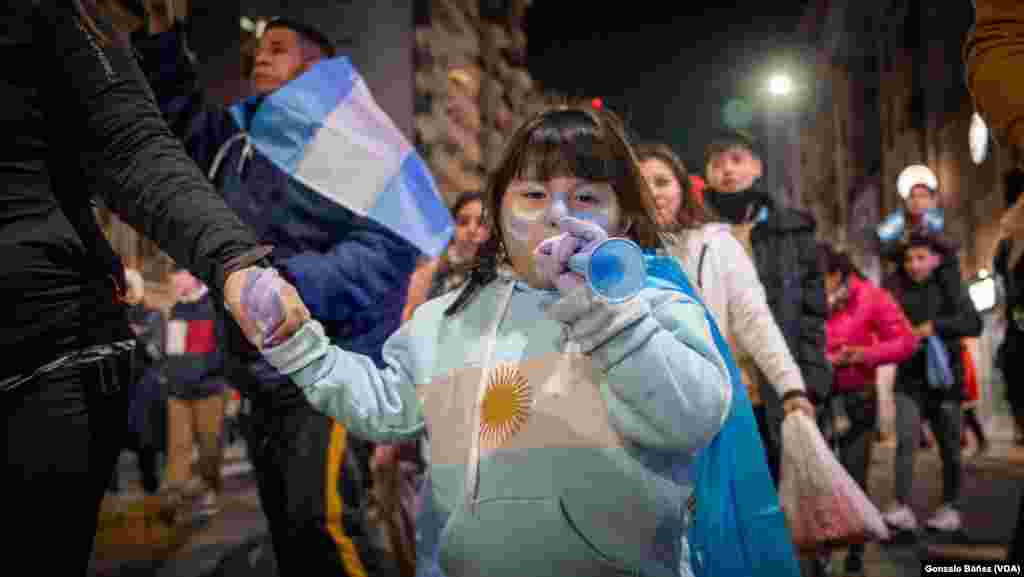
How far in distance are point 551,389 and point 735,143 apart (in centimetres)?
301

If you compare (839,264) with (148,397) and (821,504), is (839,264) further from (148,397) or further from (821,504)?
(148,397)

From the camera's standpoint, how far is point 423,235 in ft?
9.18

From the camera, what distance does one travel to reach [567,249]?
1.31 metres

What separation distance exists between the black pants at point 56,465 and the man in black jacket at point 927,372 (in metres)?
4.63

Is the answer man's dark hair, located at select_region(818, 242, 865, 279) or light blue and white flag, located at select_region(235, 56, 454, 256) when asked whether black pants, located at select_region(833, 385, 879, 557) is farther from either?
light blue and white flag, located at select_region(235, 56, 454, 256)

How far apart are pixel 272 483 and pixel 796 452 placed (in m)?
1.62

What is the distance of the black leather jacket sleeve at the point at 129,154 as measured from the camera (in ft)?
4.92

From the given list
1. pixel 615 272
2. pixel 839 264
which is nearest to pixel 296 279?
pixel 615 272

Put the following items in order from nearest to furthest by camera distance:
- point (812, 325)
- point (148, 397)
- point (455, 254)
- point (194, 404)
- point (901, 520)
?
1. point (812, 325)
2. point (455, 254)
3. point (901, 520)
4. point (194, 404)
5. point (148, 397)

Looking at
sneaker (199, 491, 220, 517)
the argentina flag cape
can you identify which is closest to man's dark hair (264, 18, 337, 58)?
the argentina flag cape

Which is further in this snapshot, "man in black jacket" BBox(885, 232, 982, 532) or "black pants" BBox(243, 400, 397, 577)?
"man in black jacket" BBox(885, 232, 982, 532)

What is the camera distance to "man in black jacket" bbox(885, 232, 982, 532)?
5.12m

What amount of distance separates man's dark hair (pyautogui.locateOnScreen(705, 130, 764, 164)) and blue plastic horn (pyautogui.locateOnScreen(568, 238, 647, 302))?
3034 mm

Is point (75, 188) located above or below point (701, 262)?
above
